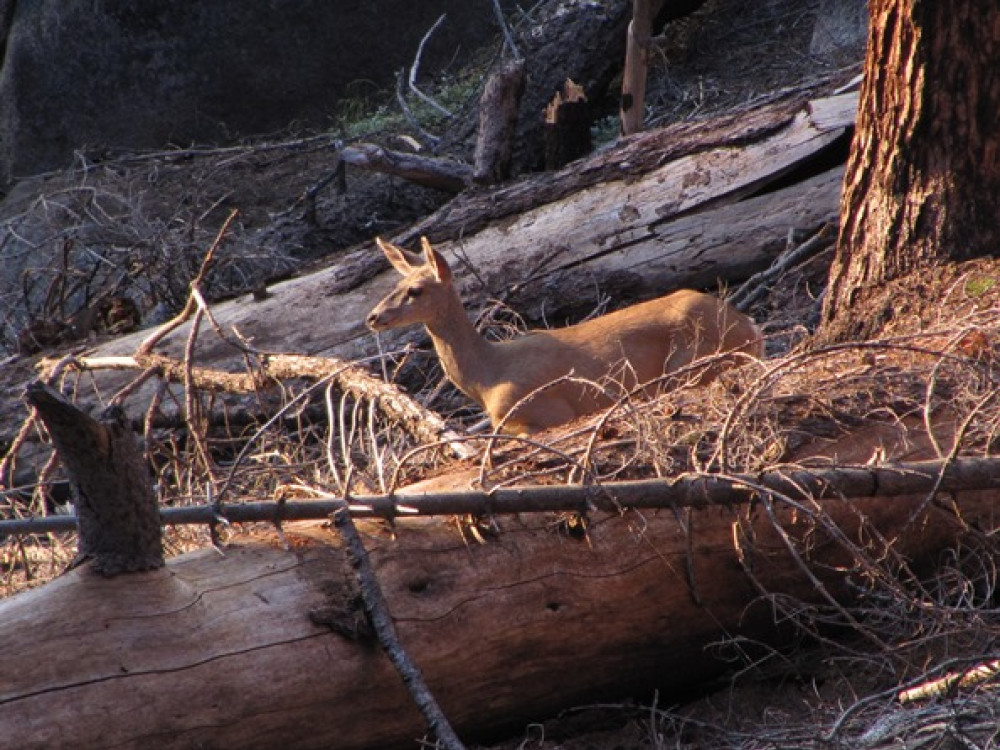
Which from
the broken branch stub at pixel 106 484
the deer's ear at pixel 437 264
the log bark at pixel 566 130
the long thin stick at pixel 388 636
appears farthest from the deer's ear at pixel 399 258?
the broken branch stub at pixel 106 484

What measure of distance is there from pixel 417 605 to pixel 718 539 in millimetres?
1075

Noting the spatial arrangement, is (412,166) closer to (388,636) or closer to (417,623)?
(417,623)

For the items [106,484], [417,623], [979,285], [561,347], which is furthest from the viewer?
[561,347]

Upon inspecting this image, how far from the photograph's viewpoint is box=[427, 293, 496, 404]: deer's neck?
721 cm

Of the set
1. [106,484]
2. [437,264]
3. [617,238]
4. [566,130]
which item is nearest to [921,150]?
[617,238]

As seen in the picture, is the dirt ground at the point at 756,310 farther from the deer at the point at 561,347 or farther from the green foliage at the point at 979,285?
the deer at the point at 561,347

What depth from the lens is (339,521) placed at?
4.57 meters

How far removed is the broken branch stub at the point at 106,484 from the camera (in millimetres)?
3998

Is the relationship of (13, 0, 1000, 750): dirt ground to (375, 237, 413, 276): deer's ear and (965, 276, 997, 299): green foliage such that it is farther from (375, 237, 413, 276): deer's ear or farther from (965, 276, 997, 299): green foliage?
(375, 237, 413, 276): deer's ear

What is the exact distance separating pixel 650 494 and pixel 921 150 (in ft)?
8.03

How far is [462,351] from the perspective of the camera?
23.8 ft

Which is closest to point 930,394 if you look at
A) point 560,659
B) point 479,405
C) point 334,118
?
point 560,659

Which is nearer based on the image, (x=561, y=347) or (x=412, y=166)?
(x=561, y=347)

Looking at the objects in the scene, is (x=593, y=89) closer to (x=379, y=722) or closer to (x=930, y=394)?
(x=930, y=394)
